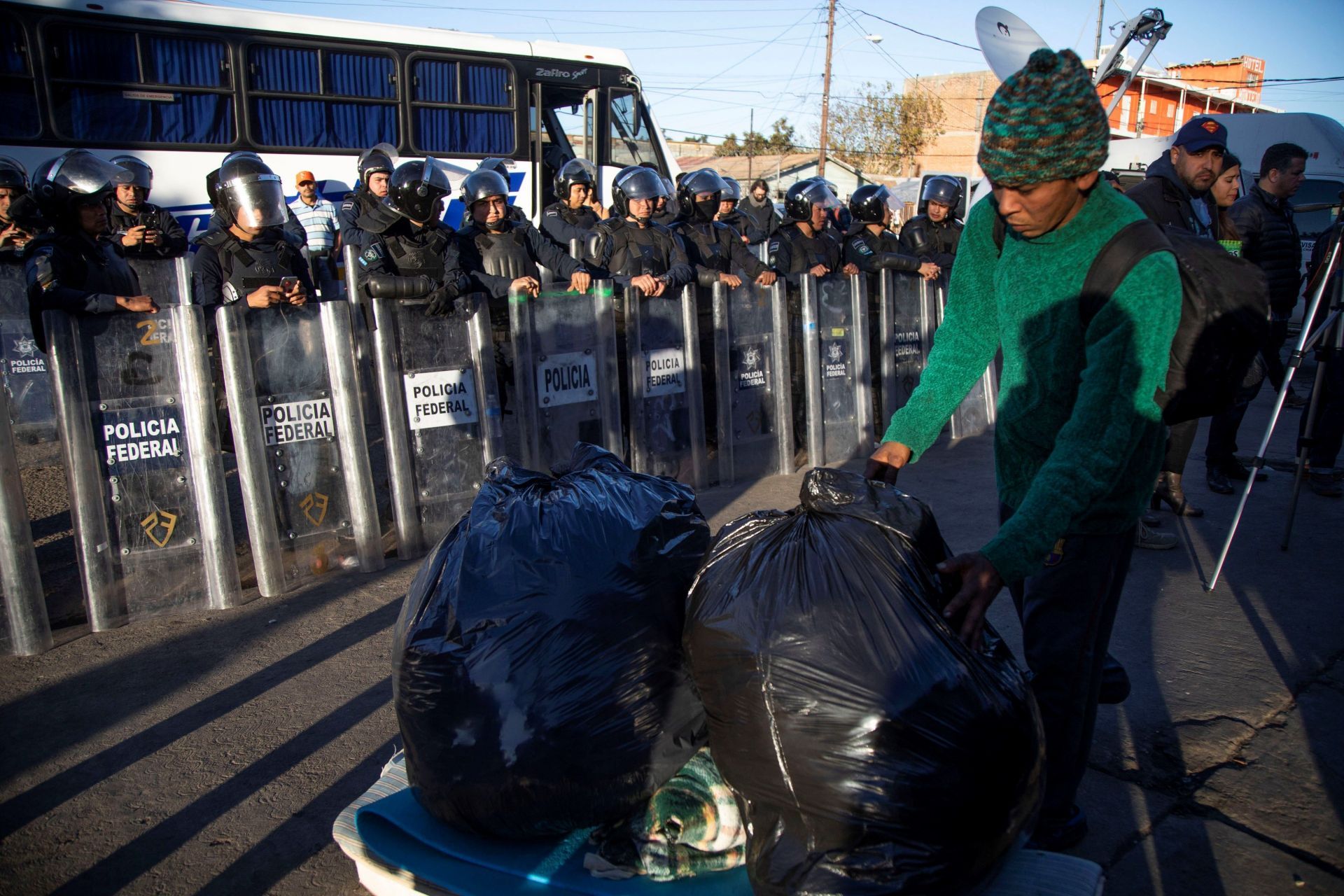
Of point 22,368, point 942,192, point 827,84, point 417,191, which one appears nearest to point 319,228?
point 22,368

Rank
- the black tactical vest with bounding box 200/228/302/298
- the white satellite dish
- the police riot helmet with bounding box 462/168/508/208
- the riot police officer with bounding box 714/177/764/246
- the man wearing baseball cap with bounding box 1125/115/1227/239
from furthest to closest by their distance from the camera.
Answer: the riot police officer with bounding box 714/177/764/246 → the police riot helmet with bounding box 462/168/508/208 → the black tactical vest with bounding box 200/228/302/298 → the man wearing baseball cap with bounding box 1125/115/1227/239 → the white satellite dish

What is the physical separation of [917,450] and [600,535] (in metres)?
0.80

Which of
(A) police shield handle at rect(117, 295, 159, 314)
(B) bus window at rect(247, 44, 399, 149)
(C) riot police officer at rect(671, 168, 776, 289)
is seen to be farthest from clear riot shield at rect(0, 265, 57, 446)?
(C) riot police officer at rect(671, 168, 776, 289)

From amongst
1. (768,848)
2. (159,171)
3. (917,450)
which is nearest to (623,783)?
(768,848)

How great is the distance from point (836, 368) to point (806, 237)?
70.7 inches

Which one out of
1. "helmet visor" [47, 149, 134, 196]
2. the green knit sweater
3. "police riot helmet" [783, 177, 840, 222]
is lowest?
the green knit sweater

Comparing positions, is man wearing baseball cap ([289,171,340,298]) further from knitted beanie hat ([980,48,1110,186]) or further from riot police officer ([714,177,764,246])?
knitted beanie hat ([980,48,1110,186])

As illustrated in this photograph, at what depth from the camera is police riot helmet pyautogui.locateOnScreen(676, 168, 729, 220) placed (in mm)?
8969

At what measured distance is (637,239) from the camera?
276 inches

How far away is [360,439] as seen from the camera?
14.8ft

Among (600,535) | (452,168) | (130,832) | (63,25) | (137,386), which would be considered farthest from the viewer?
(452,168)

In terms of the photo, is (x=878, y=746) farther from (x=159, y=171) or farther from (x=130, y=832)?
(x=159, y=171)

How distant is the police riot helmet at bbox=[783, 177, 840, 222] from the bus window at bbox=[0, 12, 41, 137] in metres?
7.84

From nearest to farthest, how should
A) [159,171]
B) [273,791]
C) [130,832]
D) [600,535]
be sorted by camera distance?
[600,535], [130,832], [273,791], [159,171]
